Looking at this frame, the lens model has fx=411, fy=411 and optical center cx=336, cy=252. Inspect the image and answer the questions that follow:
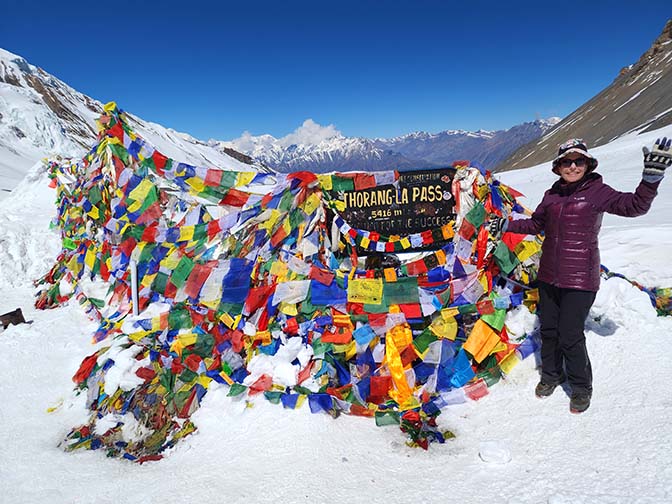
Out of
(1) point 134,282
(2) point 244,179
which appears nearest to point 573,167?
(2) point 244,179

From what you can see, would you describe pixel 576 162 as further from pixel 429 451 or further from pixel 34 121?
pixel 34 121

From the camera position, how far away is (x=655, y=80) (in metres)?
74.8

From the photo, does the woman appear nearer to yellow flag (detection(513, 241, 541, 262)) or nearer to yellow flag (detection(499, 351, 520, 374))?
yellow flag (detection(499, 351, 520, 374))

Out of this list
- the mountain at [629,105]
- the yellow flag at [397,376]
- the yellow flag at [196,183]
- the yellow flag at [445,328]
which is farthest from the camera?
the mountain at [629,105]

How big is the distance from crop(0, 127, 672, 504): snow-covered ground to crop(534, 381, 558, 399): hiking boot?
2.3 inches

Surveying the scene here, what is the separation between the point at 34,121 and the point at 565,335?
82.8 metres

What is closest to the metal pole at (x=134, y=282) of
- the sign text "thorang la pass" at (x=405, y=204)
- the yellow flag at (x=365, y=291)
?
the sign text "thorang la pass" at (x=405, y=204)

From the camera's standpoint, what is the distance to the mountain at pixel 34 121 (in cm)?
5150

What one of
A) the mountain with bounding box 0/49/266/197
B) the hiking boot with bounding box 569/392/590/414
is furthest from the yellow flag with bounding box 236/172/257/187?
the mountain with bounding box 0/49/266/197

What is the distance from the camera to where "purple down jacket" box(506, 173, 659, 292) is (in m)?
3.22

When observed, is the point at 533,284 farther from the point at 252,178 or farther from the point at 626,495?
the point at 252,178

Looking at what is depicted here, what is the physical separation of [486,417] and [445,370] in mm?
611

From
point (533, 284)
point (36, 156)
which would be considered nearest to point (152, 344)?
point (533, 284)

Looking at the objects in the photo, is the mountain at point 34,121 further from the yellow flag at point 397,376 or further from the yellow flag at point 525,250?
the yellow flag at point 525,250
